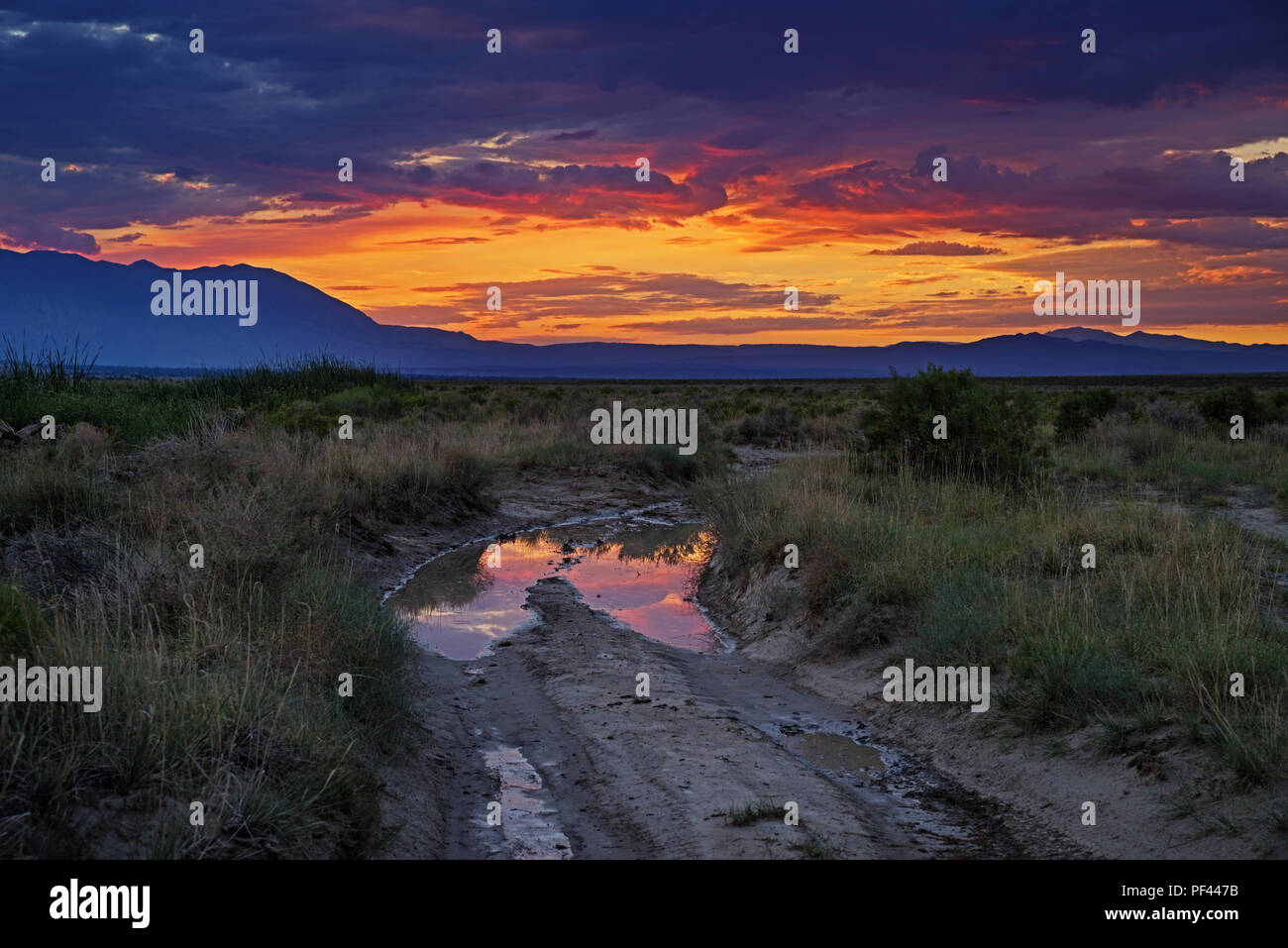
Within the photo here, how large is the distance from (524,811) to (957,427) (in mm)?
12619

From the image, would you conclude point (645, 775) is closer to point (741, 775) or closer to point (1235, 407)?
point (741, 775)

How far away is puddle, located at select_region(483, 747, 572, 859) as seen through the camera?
574 cm

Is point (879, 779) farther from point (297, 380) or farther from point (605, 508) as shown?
point (297, 380)

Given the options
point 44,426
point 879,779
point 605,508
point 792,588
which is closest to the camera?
point 879,779

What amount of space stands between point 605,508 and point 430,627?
10930 mm

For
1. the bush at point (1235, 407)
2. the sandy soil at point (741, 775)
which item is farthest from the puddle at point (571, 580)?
the bush at point (1235, 407)

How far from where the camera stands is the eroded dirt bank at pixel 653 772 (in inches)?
225

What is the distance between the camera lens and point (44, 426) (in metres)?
15.3

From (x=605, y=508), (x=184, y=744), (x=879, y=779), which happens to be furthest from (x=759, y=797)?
(x=605, y=508)

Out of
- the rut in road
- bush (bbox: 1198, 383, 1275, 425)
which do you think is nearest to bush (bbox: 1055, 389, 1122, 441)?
bush (bbox: 1198, 383, 1275, 425)

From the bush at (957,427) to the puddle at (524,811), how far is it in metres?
10.7

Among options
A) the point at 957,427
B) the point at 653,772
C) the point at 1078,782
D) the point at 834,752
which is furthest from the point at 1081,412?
the point at 653,772

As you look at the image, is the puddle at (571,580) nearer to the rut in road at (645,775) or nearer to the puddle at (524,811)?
the rut in road at (645,775)

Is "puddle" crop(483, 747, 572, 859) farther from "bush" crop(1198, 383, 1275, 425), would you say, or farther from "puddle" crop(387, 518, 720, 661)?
"bush" crop(1198, 383, 1275, 425)
